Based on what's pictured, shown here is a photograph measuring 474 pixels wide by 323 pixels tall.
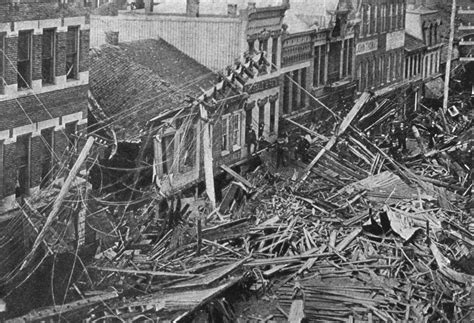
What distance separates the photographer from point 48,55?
25203 mm

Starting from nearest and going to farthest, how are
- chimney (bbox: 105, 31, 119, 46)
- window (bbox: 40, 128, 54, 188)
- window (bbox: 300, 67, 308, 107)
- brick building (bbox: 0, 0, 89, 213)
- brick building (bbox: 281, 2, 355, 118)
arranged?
brick building (bbox: 0, 0, 89, 213) → window (bbox: 40, 128, 54, 188) → chimney (bbox: 105, 31, 119, 46) → brick building (bbox: 281, 2, 355, 118) → window (bbox: 300, 67, 308, 107)

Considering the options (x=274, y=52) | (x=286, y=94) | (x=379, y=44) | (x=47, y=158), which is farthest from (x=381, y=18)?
(x=47, y=158)

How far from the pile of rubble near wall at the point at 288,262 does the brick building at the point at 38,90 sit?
10.1 feet

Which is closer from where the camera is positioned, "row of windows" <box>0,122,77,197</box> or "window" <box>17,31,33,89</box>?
"window" <box>17,31,33,89</box>

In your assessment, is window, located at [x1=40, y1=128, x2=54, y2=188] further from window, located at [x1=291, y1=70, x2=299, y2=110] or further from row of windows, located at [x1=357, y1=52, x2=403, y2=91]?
row of windows, located at [x1=357, y1=52, x2=403, y2=91]

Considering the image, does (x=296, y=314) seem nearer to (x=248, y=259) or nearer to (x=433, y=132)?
(x=248, y=259)

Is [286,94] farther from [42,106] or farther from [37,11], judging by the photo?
[37,11]

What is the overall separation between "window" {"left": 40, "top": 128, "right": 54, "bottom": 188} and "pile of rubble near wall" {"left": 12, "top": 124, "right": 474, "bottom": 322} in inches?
108

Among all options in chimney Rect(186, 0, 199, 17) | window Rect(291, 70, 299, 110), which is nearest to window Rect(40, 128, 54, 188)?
chimney Rect(186, 0, 199, 17)

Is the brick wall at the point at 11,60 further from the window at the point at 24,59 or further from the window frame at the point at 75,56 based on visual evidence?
the window frame at the point at 75,56

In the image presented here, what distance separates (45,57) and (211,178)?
9.52 meters

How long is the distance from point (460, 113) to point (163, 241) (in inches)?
1240

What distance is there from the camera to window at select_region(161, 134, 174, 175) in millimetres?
31766

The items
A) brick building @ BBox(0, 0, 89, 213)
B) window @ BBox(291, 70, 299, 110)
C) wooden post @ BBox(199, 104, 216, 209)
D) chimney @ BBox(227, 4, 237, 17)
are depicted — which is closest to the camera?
brick building @ BBox(0, 0, 89, 213)
